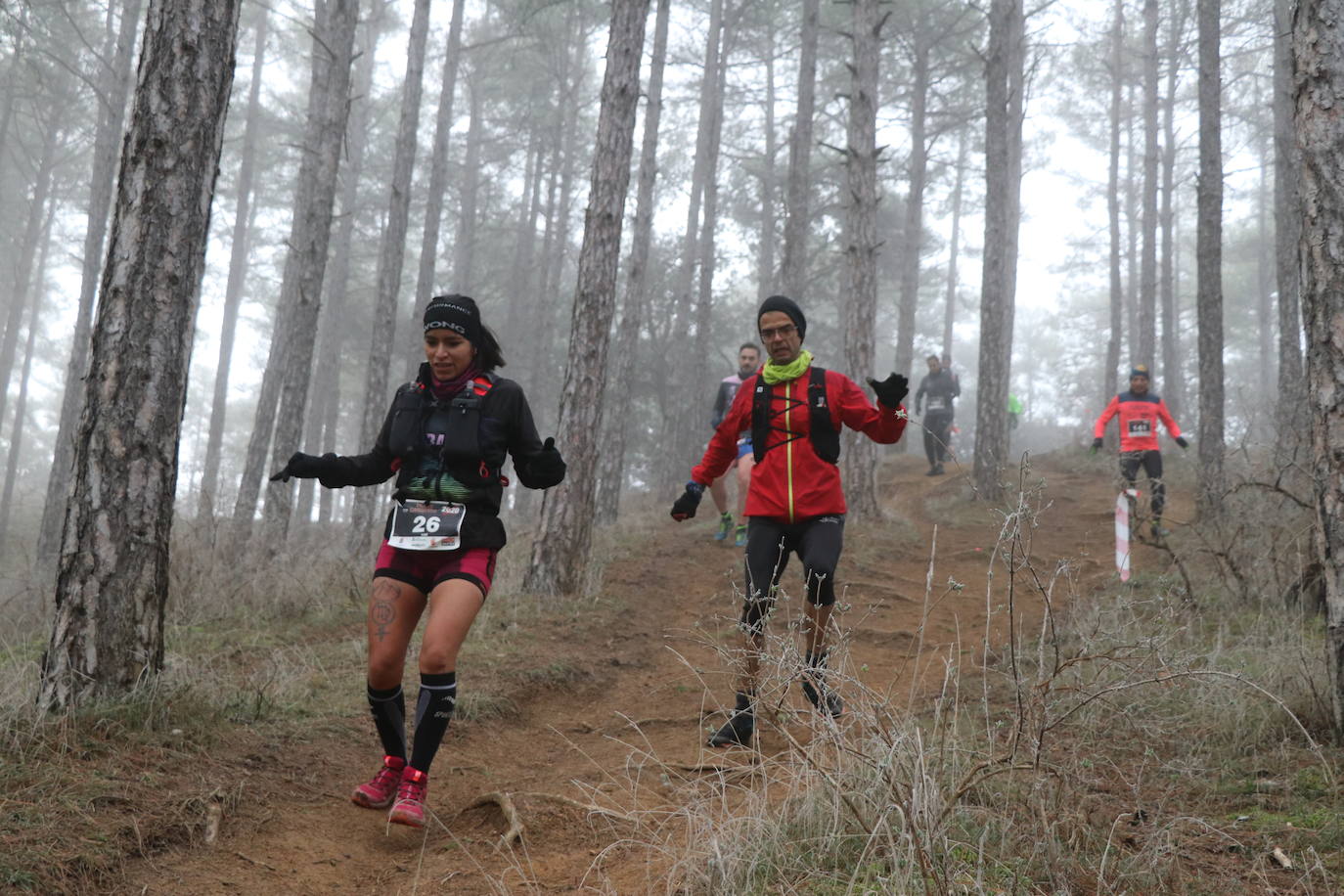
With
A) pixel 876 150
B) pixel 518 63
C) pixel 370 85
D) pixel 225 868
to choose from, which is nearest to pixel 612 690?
pixel 225 868

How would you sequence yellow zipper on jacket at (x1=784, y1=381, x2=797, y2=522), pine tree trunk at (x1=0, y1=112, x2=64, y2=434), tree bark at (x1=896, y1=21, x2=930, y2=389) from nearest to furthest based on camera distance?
yellow zipper on jacket at (x1=784, y1=381, x2=797, y2=522), tree bark at (x1=896, y1=21, x2=930, y2=389), pine tree trunk at (x1=0, y1=112, x2=64, y2=434)

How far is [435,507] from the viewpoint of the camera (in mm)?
3746

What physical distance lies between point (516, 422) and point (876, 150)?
9.34 metres

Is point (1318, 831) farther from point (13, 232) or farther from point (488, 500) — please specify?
point (13, 232)

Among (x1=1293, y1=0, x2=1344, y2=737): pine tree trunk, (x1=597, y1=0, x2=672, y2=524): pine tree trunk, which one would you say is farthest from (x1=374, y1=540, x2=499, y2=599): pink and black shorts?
(x1=597, y1=0, x2=672, y2=524): pine tree trunk

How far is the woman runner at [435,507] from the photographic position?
3.60 meters

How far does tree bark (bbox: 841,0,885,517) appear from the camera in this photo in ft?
40.0

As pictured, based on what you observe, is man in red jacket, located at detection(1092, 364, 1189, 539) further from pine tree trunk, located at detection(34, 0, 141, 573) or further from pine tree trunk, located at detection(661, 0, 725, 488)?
pine tree trunk, located at detection(34, 0, 141, 573)

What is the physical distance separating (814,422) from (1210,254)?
1081 cm

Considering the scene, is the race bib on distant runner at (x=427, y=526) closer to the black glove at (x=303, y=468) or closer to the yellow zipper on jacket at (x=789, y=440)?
the black glove at (x=303, y=468)

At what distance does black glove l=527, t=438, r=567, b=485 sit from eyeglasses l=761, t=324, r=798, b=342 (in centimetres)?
138

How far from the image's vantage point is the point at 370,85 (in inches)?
1117

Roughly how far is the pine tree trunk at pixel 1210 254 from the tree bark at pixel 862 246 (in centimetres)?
416

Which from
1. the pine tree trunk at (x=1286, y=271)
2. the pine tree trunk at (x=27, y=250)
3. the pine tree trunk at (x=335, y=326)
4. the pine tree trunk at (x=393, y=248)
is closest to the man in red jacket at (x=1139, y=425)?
the pine tree trunk at (x=1286, y=271)
